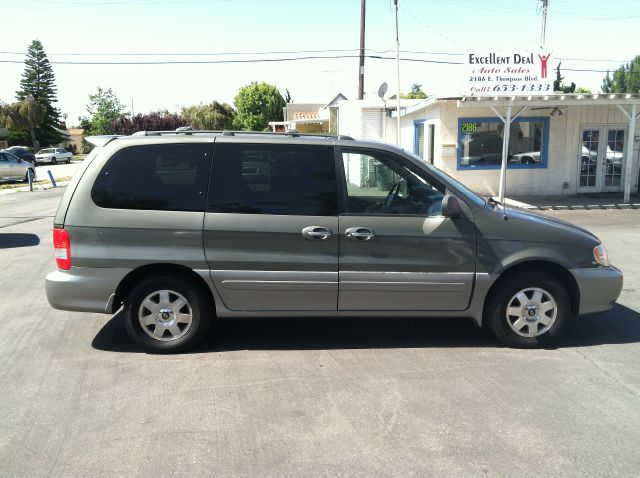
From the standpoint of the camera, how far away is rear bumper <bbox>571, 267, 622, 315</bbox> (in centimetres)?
505

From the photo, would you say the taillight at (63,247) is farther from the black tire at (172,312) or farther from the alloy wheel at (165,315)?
the alloy wheel at (165,315)

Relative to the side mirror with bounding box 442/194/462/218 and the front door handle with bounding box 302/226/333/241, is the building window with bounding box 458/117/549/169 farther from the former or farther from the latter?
the front door handle with bounding box 302/226/333/241

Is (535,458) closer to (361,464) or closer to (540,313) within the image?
(361,464)

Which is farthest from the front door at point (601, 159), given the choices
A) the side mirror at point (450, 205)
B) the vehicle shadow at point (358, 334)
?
the side mirror at point (450, 205)

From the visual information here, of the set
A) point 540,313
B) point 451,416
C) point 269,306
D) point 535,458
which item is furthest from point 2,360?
point 540,313

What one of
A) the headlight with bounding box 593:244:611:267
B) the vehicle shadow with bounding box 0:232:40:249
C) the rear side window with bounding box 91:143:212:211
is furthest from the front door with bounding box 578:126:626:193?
the rear side window with bounding box 91:143:212:211

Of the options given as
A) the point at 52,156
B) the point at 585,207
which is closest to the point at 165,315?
the point at 585,207

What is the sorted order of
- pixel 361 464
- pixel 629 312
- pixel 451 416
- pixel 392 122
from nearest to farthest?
pixel 361 464 → pixel 451 416 → pixel 629 312 → pixel 392 122

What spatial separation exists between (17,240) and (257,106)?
226 feet

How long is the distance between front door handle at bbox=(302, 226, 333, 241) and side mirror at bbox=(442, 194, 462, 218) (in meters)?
0.98

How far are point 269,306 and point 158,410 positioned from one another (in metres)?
1.36

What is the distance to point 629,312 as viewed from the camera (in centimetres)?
626

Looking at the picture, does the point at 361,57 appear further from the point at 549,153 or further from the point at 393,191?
the point at 393,191

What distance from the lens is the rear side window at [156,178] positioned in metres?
4.91
